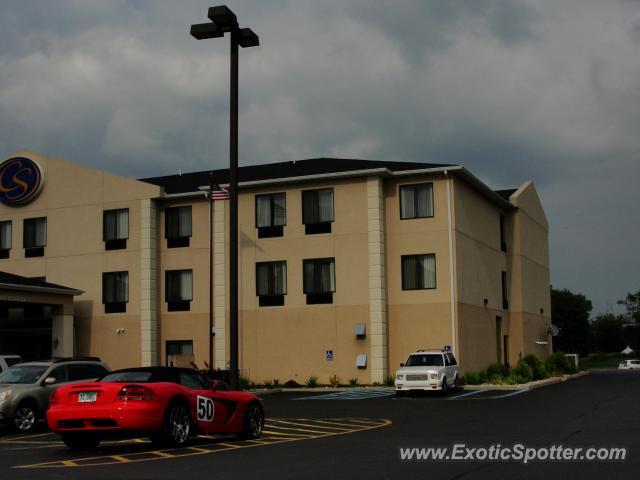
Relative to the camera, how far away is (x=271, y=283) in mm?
39250

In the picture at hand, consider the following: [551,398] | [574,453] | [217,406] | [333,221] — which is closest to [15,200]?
[333,221]

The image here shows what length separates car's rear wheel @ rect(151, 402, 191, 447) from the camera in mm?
13938

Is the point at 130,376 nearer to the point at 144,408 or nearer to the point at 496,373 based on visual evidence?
the point at 144,408

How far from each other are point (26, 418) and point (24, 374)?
3.82 ft

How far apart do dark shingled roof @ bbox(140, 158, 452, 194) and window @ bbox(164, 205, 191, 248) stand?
1111mm

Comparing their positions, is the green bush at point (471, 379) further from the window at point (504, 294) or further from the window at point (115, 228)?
the window at point (115, 228)

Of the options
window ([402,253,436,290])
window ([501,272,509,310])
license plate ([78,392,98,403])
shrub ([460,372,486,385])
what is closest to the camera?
license plate ([78,392,98,403])

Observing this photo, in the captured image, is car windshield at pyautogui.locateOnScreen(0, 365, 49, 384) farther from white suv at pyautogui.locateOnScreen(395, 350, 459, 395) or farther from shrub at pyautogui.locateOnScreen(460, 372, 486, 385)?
shrub at pyautogui.locateOnScreen(460, 372, 486, 385)

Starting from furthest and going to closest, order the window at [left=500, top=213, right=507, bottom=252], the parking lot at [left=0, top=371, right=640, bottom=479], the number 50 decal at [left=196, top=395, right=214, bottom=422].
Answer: the window at [left=500, top=213, right=507, bottom=252] → the number 50 decal at [left=196, top=395, right=214, bottom=422] → the parking lot at [left=0, top=371, right=640, bottom=479]

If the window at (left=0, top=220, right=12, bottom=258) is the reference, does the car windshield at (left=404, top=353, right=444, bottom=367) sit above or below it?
below

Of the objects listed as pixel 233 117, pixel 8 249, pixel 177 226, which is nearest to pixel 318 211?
pixel 177 226

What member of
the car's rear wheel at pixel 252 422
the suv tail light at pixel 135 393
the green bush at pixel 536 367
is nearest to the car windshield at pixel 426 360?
the green bush at pixel 536 367

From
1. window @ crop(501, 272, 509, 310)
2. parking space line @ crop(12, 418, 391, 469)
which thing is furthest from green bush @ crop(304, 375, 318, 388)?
parking space line @ crop(12, 418, 391, 469)

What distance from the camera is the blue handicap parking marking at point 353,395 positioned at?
31172mm
